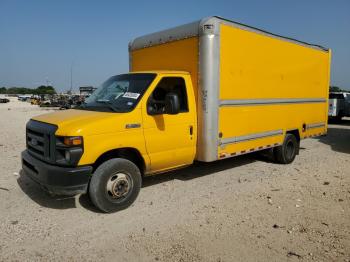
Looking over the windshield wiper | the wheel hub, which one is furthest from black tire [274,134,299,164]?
the windshield wiper

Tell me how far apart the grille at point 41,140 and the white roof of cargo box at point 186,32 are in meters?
3.02

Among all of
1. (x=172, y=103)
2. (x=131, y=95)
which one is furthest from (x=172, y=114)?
(x=131, y=95)

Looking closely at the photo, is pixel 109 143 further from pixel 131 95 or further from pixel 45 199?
pixel 45 199

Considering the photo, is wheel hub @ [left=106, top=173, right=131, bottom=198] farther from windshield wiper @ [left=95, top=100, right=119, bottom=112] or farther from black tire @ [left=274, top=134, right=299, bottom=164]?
black tire @ [left=274, top=134, right=299, bottom=164]

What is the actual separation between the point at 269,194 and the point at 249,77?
98.2 inches

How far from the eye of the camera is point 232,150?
21.9 feet

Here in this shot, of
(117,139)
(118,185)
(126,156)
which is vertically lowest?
(118,185)

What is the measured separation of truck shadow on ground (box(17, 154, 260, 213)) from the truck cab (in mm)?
645

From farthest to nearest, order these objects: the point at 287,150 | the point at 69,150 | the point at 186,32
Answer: the point at 287,150
the point at 186,32
the point at 69,150

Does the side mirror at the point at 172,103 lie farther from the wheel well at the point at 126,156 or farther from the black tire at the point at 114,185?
the black tire at the point at 114,185

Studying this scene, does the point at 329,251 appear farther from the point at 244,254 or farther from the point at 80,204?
the point at 80,204

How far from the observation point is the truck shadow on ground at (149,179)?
5.50 meters

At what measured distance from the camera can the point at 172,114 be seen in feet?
18.1

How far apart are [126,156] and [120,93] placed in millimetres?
1128
